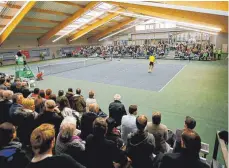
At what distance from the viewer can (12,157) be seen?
2420 mm

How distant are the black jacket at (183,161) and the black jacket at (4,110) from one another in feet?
14.6

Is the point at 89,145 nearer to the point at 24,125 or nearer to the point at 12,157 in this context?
the point at 12,157

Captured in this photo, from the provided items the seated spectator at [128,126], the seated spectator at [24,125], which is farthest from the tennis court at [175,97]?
the seated spectator at [24,125]

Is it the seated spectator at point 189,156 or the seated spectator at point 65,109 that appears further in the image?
the seated spectator at point 65,109

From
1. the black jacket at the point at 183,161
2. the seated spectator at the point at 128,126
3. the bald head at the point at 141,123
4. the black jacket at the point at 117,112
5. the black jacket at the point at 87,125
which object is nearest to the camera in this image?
the black jacket at the point at 183,161

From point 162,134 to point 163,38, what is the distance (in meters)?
37.5

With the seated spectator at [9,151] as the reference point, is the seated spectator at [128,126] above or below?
below

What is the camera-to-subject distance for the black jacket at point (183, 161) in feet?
7.39

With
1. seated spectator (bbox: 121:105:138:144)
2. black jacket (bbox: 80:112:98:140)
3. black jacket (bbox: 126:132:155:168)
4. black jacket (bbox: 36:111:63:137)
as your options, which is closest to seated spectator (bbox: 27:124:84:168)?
black jacket (bbox: 126:132:155:168)

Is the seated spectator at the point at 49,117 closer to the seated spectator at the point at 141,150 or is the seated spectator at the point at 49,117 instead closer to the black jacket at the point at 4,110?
the black jacket at the point at 4,110

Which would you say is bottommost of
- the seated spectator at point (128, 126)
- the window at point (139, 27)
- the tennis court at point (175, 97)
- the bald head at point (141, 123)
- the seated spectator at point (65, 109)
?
the tennis court at point (175, 97)

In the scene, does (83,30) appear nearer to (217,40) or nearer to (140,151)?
(217,40)

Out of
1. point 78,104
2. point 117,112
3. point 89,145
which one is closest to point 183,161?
point 89,145

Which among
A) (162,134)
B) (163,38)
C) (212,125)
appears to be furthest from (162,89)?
(163,38)
